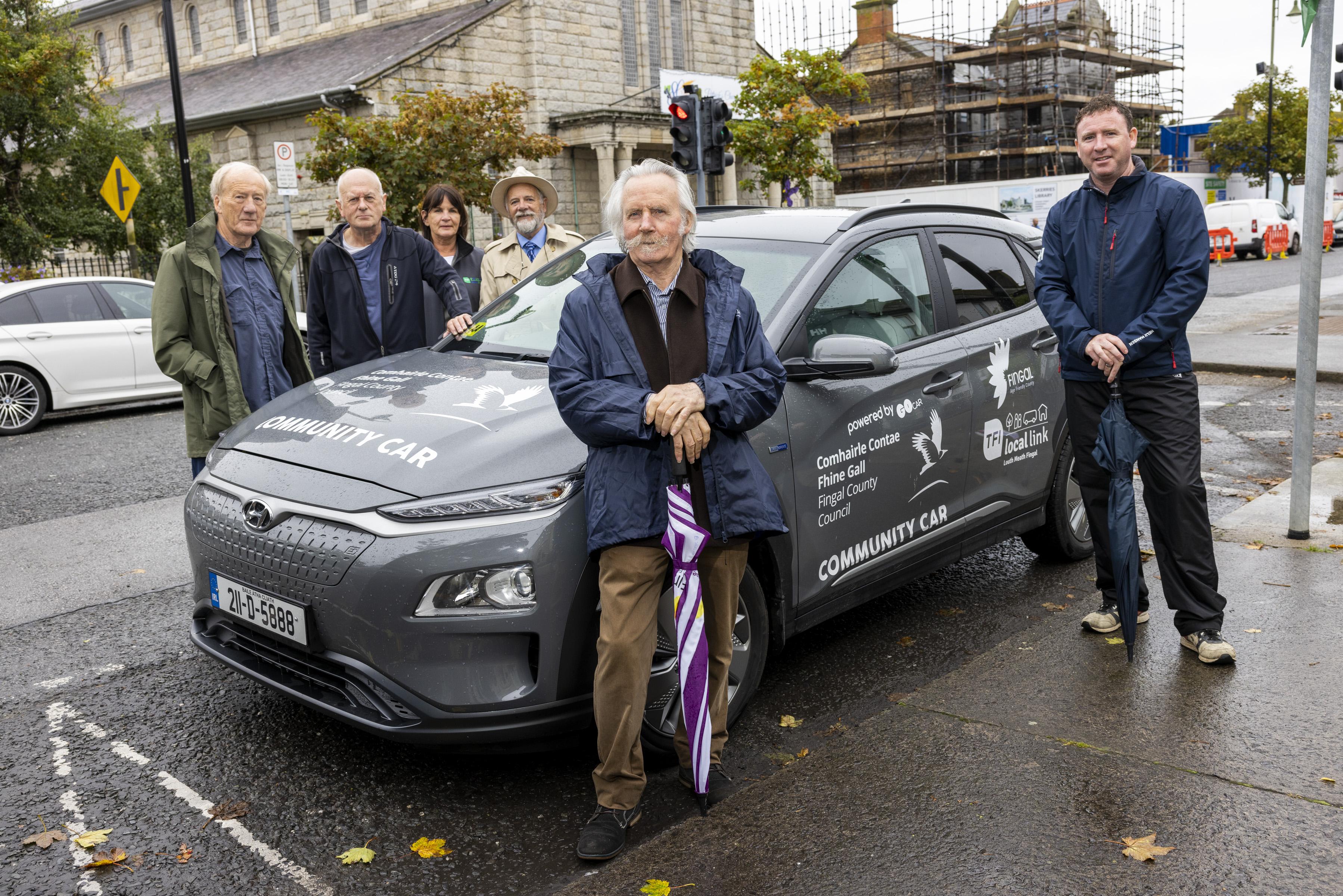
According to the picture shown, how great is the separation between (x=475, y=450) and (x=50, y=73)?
801 inches

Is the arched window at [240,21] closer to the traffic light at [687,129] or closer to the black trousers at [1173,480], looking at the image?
→ the traffic light at [687,129]

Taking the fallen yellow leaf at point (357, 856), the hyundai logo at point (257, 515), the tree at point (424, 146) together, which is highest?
the tree at point (424, 146)

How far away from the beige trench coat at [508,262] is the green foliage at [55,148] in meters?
16.6

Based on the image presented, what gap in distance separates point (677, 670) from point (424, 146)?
818 inches

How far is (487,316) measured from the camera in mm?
4797

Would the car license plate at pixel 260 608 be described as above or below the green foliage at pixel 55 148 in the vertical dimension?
below

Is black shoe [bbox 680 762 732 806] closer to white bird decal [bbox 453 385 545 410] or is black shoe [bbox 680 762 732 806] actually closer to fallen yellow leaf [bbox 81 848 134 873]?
white bird decal [bbox 453 385 545 410]

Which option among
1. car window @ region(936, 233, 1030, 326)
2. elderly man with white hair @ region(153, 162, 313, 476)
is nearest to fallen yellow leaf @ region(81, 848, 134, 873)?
elderly man with white hair @ region(153, 162, 313, 476)

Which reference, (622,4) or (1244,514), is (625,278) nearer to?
(1244,514)

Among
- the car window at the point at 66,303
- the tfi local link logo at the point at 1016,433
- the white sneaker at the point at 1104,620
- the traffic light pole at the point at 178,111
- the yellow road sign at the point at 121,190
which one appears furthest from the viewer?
the traffic light pole at the point at 178,111

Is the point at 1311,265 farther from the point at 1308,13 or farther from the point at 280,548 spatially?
the point at 280,548

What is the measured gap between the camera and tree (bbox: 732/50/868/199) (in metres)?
31.1

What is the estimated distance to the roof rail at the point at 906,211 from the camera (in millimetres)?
4477

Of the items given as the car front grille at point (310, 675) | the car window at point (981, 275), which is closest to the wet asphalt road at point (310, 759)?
the car front grille at point (310, 675)
